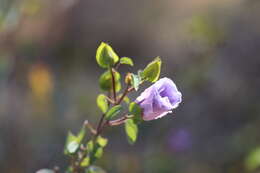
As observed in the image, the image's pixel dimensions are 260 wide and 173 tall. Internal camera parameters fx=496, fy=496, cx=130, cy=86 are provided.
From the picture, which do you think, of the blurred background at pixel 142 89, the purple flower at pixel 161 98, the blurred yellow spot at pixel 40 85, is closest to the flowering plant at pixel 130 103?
the purple flower at pixel 161 98

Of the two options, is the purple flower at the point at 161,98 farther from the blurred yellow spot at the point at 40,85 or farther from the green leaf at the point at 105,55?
the blurred yellow spot at the point at 40,85

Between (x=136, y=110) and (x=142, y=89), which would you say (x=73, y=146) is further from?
(x=142, y=89)

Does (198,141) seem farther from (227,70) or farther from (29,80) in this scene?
(29,80)

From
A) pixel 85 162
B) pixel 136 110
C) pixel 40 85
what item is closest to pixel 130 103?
pixel 136 110

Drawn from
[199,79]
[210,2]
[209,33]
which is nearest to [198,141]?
[199,79]

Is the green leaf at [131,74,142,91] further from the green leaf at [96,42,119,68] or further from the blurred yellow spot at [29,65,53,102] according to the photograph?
the blurred yellow spot at [29,65,53,102]

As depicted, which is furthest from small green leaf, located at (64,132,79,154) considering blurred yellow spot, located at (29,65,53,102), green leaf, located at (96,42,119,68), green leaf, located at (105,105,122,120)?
blurred yellow spot, located at (29,65,53,102)

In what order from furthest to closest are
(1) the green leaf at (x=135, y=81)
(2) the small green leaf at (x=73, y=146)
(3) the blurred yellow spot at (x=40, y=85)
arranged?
(3) the blurred yellow spot at (x=40, y=85) < (2) the small green leaf at (x=73, y=146) < (1) the green leaf at (x=135, y=81)
